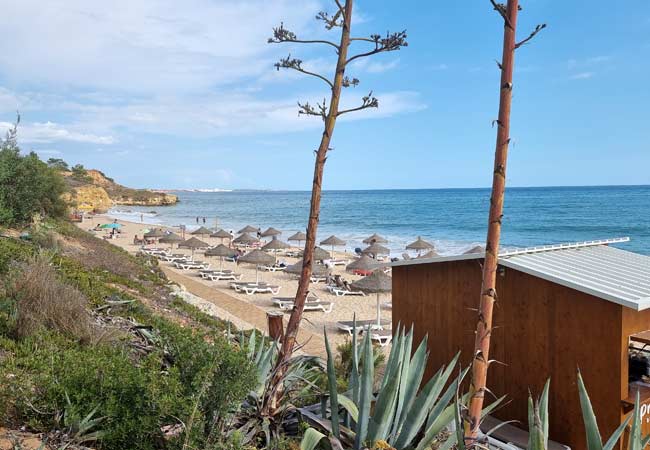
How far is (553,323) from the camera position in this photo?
5.49 metres

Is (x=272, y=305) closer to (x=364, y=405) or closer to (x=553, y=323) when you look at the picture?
(x=553, y=323)

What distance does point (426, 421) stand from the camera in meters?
3.40

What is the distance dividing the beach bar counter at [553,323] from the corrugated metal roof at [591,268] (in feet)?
0.05

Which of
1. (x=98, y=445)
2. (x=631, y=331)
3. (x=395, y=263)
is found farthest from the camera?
(x=395, y=263)

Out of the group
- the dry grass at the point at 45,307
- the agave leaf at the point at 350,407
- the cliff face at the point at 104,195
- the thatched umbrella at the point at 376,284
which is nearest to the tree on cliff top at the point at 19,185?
the dry grass at the point at 45,307

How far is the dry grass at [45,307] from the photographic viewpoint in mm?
5012

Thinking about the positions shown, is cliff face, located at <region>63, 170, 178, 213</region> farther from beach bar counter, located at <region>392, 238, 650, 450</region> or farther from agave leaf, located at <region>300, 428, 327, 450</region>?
agave leaf, located at <region>300, 428, 327, 450</region>

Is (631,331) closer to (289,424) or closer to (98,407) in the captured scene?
(289,424)

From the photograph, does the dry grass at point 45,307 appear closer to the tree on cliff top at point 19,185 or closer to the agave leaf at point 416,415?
the agave leaf at point 416,415

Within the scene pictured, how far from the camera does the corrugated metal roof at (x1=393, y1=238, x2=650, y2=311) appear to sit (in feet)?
16.2

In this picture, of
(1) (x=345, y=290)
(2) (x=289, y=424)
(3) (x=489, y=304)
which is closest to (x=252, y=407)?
(2) (x=289, y=424)

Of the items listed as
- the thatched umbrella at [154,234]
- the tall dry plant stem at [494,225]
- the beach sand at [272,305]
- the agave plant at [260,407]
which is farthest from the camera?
the thatched umbrella at [154,234]

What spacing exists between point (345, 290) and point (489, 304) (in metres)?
19.0

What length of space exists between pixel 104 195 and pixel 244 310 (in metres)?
72.4
